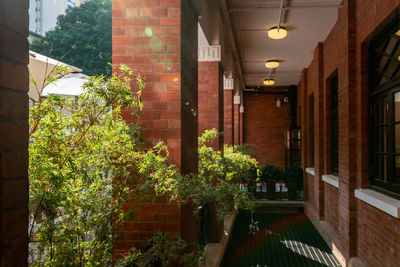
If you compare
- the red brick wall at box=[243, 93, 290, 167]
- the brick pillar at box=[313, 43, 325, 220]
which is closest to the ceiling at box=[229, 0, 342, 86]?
the brick pillar at box=[313, 43, 325, 220]

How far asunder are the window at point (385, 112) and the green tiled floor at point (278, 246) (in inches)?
68.7

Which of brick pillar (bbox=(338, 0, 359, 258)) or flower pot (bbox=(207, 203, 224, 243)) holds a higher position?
brick pillar (bbox=(338, 0, 359, 258))

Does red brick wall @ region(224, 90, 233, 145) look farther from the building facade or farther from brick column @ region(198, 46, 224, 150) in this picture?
the building facade

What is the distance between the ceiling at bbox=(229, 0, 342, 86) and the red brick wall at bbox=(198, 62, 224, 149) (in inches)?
42.6

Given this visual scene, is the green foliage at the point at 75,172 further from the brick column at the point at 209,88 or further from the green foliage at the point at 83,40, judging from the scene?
the green foliage at the point at 83,40

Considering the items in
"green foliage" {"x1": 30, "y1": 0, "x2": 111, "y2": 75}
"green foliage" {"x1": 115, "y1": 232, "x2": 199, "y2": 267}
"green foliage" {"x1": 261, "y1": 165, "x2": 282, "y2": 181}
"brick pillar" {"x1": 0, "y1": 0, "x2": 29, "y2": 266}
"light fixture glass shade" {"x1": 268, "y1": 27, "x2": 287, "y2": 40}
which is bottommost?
"green foliage" {"x1": 261, "y1": 165, "x2": 282, "y2": 181}

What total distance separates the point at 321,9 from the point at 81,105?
4951 millimetres

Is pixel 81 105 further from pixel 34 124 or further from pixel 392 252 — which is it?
pixel 392 252

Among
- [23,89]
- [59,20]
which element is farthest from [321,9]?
[59,20]

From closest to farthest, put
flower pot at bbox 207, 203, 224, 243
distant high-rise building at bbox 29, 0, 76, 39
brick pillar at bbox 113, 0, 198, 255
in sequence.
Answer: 1. brick pillar at bbox 113, 0, 198, 255
2. flower pot at bbox 207, 203, 224, 243
3. distant high-rise building at bbox 29, 0, 76, 39

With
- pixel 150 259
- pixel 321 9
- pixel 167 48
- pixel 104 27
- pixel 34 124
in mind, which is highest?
pixel 104 27

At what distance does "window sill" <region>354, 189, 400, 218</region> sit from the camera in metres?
3.10

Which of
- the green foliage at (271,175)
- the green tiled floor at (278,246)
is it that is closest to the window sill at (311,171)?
the green foliage at (271,175)

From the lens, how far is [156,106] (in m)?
2.85
